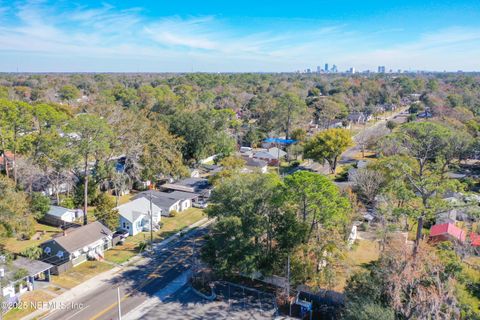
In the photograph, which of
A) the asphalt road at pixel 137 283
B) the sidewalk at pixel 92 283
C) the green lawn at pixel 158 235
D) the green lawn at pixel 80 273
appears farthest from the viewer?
the green lawn at pixel 158 235

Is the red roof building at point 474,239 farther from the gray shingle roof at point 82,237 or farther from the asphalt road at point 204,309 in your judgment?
the gray shingle roof at point 82,237

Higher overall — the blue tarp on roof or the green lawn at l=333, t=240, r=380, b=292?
the blue tarp on roof

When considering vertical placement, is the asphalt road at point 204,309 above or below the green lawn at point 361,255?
below

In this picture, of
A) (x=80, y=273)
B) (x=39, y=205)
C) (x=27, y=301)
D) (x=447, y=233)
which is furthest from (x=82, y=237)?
(x=447, y=233)

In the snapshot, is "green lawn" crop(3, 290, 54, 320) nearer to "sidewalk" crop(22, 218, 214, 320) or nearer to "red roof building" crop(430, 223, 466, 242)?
"sidewalk" crop(22, 218, 214, 320)

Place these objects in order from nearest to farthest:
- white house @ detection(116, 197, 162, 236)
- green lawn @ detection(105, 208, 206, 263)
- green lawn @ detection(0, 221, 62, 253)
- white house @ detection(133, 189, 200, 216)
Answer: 1. green lawn @ detection(105, 208, 206, 263)
2. green lawn @ detection(0, 221, 62, 253)
3. white house @ detection(116, 197, 162, 236)
4. white house @ detection(133, 189, 200, 216)

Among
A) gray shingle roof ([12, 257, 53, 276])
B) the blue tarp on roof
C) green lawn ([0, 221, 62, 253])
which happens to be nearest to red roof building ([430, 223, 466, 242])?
gray shingle roof ([12, 257, 53, 276])

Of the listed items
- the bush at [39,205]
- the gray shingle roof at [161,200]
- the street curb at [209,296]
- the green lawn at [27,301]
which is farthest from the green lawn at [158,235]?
the bush at [39,205]

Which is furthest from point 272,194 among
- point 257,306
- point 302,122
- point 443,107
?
point 443,107

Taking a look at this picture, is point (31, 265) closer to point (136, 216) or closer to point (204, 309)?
point (136, 216)
